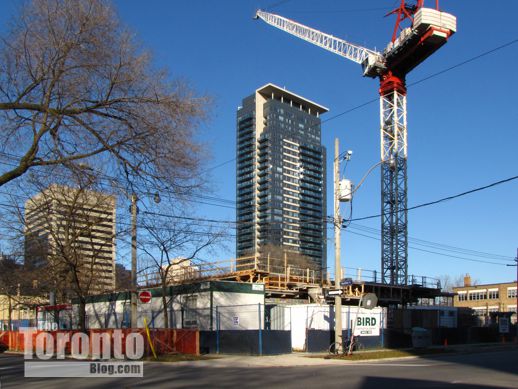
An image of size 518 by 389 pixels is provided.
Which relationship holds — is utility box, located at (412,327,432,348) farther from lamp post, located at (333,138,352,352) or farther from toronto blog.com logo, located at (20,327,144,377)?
toronto blog.com logo, located at (20,327,144,377)

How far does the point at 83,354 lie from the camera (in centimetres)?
2800

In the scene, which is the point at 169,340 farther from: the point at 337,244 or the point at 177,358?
the point at 337,244

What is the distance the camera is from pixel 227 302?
3189cm

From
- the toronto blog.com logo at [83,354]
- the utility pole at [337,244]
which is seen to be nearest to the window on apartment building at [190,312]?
the toronto blog.com logo at [83,354]

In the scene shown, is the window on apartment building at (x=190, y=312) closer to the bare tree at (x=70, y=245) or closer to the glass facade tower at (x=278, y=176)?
the bare tree at (x=70, y=245)

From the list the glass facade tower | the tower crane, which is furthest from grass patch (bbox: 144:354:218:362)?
the tower crane

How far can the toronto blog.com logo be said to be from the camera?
1930cm

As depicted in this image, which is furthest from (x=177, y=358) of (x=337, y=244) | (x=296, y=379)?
(x=296, y=379)

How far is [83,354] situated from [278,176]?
61.0 m

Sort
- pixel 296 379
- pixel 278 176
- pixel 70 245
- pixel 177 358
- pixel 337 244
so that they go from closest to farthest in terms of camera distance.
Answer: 1. pixel 296 379
2. pixel 177 358
3. pixel 337 244
4. pixel 70 245
5. pixel 278 176

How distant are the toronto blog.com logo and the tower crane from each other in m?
43.2

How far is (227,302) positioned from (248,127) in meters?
42.2

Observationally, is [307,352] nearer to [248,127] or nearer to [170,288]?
[170,288]

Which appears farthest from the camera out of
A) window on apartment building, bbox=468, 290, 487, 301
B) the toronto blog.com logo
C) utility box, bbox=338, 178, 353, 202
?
window on apartment building, bbox=468, 290, 487, 301
